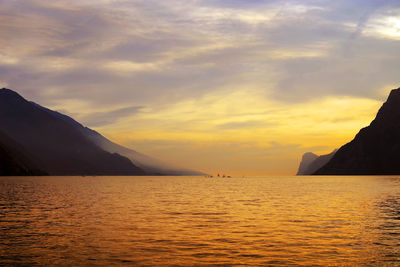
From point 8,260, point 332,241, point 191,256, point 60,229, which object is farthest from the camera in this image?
point 60,229

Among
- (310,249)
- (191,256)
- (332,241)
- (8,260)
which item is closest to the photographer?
(8,260)

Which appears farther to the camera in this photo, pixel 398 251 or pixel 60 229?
pixel 60 229

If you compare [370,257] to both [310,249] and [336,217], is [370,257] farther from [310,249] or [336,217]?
[336,217]

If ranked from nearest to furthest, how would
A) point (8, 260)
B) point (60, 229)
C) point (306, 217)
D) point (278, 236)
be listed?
point (8, 260) < point (278, 236) < point (60, 229) < point (306, 217)

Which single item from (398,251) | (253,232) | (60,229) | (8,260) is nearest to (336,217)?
(253,232)

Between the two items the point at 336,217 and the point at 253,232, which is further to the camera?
the point at 336,217

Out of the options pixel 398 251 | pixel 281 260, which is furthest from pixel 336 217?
pixel 281 260

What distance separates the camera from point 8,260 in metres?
25.0

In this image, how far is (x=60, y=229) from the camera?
38750 mm

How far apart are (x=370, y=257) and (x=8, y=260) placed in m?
23.8

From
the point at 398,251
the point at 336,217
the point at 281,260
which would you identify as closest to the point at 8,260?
the point at 281,260

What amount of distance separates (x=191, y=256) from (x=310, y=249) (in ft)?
30.0

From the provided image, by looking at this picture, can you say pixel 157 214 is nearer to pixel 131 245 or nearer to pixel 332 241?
pixel 131 245

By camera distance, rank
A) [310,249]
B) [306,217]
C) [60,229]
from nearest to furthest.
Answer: [310,249], [60,229], [306,217]
